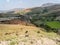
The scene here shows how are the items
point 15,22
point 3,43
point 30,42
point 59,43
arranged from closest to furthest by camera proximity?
point 3,43
point 30,42
point 59,43
point 15,22

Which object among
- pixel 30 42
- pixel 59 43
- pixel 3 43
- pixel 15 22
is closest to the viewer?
pixel 3 43

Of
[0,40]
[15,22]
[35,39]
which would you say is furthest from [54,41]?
[15,22]

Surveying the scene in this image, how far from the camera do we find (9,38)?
648 inches

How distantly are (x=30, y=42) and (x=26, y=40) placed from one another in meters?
0.38

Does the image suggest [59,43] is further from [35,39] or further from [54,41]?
[35,39]

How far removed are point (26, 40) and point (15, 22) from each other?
1000 centimetres

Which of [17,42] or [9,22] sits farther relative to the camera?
[9,22]

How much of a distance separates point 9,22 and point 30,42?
35.0 ft

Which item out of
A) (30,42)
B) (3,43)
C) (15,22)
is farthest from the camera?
(15,22)

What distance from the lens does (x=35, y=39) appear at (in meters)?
16.7

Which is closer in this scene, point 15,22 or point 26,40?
point 26,40

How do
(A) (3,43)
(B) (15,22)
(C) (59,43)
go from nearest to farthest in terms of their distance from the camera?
(A) (3,43) → (C) (59,43) → (B) (15,22)

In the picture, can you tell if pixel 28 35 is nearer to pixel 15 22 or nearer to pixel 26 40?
pixel 26 40

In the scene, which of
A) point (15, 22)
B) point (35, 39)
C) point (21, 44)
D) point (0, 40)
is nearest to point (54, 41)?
point (35, 39)
